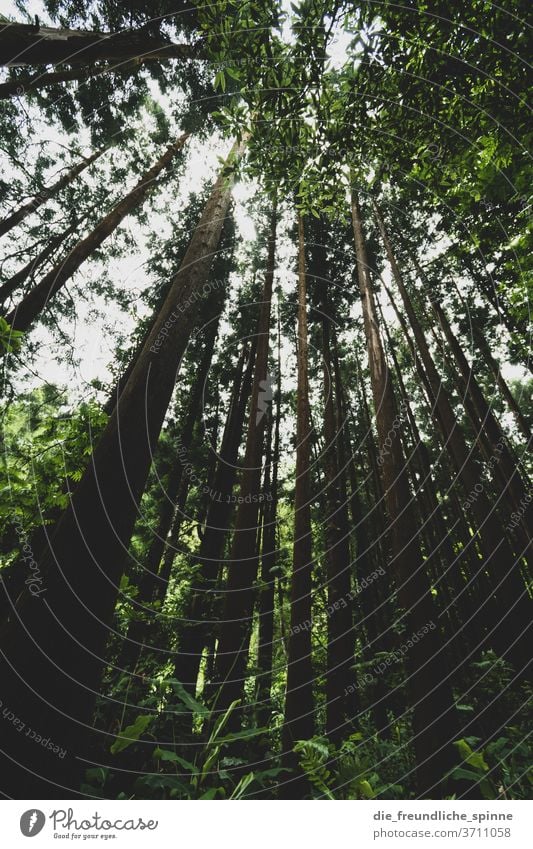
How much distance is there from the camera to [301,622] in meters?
5.53

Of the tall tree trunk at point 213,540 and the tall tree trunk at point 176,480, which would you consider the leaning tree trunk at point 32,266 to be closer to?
the tall tree trunk at point 176,480

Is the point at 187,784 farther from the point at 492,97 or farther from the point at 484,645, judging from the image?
the point at 484,645

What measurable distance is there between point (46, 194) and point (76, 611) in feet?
33.6

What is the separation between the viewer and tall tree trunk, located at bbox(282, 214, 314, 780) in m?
4.53

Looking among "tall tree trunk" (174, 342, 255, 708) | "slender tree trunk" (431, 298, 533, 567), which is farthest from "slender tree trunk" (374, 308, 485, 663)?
"tall tree trunk" (174, 342, 255, 708)

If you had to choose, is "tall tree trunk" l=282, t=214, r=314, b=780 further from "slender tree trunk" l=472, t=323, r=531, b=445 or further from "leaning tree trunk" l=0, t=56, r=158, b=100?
"slender tree trunk" l=472, t=323, r=531, b=445

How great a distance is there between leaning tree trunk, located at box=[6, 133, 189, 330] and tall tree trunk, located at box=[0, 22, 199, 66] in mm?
3017

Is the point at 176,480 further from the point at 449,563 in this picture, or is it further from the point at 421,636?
the point at 449,563

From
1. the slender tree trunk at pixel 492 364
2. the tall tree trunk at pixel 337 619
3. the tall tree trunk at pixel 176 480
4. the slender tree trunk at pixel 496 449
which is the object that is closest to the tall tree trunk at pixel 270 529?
the tall tree trunk at pixel 337 619

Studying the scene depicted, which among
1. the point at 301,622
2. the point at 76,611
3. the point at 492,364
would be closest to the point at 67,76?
the point at 76,611

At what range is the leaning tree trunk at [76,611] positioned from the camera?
1508mm

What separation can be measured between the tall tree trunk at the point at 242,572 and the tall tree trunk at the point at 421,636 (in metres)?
2.16

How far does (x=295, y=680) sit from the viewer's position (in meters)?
5.00

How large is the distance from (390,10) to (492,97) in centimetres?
107
